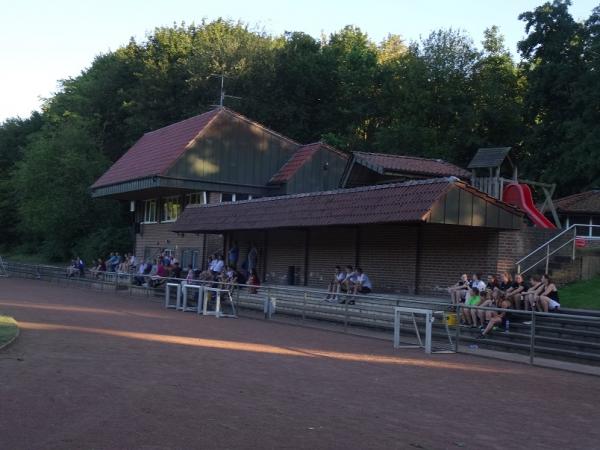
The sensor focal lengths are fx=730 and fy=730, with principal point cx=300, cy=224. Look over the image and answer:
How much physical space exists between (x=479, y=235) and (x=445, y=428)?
42.6 feet

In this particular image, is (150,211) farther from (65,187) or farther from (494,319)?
(494,319)

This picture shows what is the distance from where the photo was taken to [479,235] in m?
20.4

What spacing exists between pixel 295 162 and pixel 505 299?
22.2 m

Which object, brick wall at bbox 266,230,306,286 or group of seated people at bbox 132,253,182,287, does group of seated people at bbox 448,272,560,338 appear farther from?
group of seated people at bbox 132,253,182,287

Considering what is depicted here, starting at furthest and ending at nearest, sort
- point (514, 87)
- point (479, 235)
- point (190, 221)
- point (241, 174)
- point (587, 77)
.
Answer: point (514, 87) → point (241, 174) → point (587, 77) → point (190, 221) → point (479, 235)

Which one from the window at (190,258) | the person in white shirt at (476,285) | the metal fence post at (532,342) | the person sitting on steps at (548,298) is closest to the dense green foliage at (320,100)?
the window at (190,258)

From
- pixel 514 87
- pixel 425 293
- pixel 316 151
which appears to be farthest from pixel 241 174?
pixel 514 87

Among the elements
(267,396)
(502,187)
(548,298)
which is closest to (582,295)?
(548,298)

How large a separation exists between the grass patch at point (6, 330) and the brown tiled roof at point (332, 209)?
391 inches

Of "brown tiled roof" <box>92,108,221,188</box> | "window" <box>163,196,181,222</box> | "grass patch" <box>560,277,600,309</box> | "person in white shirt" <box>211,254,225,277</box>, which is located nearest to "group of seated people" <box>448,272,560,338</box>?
"grass patch" <box>560,277,600,309</box>

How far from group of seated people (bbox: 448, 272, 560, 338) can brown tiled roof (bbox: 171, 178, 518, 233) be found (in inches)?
104

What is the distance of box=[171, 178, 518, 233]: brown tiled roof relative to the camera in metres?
19.4

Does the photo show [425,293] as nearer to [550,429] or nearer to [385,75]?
[550,429]

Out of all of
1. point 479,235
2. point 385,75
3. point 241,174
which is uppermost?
point 385,75
